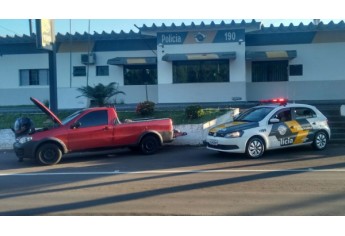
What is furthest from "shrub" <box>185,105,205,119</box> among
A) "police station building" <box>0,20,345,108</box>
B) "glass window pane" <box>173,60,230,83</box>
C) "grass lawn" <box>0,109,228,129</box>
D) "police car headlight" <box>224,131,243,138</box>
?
"glass window pane" <box>173,60,230,83</box>

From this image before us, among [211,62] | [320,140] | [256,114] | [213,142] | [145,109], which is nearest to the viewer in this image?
[213,142]

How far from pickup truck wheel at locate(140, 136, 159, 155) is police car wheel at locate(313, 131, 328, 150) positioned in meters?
4.91

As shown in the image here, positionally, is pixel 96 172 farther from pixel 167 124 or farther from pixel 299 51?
pixel 299 51

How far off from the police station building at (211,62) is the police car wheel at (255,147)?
1262cm

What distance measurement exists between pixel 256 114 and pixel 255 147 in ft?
4.32

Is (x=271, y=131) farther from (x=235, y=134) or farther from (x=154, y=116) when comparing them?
(x=154, y=116)

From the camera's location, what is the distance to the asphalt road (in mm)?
6934

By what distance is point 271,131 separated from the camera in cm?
1238

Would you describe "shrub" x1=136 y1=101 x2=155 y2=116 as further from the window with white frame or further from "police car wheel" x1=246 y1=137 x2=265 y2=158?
the window with white frame

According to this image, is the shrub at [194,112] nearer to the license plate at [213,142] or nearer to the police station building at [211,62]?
the license plate at [213,142]

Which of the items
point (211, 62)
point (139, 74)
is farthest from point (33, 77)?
point (211, 62)

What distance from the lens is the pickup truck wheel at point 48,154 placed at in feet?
39.3

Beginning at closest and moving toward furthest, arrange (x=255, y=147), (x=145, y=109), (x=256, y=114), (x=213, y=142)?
(x=255, y=147), (x=213, y=142), (x=256, y=114), (x=145, y=109)

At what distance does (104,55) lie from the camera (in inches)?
1054
